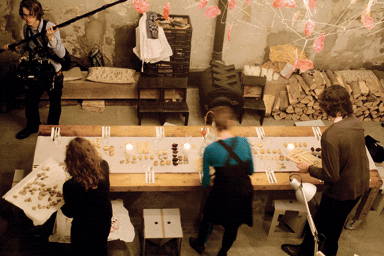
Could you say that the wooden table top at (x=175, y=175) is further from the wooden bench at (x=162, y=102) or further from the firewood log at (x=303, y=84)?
the firewood log at (x=303, y=84)

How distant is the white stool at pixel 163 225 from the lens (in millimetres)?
3688

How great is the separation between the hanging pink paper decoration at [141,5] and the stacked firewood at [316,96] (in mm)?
2642

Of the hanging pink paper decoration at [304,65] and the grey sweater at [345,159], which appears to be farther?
the hanging pink paper decoration at [304,65]

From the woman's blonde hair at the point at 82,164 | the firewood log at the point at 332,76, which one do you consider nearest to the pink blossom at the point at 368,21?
the firewood log at the point at 332,76

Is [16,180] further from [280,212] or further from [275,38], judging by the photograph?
[275,38]

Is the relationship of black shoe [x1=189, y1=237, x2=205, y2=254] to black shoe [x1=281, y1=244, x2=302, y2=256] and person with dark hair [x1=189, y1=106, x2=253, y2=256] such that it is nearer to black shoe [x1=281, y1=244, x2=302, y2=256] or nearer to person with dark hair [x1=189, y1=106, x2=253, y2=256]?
person with dark hair [x1=189, y1=106, x2=253, y2=256]

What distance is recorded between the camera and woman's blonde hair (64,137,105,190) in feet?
9.25

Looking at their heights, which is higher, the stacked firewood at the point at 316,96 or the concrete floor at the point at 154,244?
the stacked firewood at the point at 316,96

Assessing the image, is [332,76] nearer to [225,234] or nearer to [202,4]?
[202,4]

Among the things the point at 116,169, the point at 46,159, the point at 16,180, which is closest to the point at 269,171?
the point at 116,169

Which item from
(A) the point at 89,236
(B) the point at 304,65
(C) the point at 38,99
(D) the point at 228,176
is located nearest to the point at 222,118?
(D) the point at 228,176

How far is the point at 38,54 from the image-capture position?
4746 mm

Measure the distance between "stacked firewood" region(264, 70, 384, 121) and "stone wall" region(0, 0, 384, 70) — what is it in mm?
670

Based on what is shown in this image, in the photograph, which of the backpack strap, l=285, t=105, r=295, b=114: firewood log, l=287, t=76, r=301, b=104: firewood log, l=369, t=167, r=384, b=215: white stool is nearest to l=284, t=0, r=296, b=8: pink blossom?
l=287, t=76, r=301, b=104: firewood log
